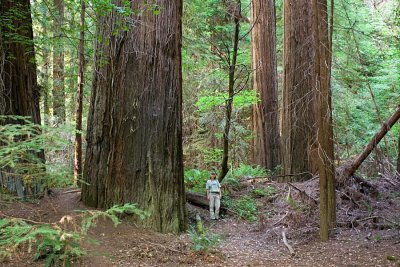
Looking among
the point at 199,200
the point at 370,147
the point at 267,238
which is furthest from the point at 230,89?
the point at 267,238

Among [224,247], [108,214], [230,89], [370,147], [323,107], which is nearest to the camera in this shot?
[108,214]

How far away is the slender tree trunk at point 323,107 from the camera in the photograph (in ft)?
22.4

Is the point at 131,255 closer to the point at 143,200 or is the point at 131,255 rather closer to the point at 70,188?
the point at 143,200

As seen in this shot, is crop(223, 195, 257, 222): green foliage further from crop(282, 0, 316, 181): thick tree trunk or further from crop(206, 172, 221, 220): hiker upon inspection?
crop(282, 0, 316, 181): thick tree trunk

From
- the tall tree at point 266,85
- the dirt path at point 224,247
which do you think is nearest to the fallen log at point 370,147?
the dirt path at point 224,247

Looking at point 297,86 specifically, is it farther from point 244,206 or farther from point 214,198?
point 214,198

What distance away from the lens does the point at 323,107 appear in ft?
22.6

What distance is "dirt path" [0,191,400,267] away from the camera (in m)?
5.89

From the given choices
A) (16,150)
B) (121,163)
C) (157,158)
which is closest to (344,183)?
(157,158)

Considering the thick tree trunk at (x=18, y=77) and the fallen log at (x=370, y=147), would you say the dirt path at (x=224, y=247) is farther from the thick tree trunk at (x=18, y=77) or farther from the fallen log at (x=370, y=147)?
the fallen log at (x=370, y=147)

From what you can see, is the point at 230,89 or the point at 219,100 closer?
the point at 230,89

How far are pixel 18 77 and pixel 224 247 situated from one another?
5100mm

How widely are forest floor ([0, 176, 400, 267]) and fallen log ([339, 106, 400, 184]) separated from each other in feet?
1.42

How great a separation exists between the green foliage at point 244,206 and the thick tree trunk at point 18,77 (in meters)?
4.80
